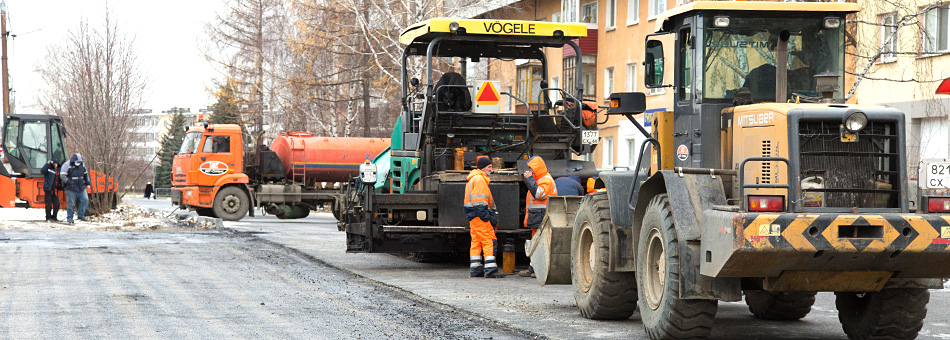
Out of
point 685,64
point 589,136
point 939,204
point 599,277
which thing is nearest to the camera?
point 939,204

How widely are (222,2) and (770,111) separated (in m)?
42.7

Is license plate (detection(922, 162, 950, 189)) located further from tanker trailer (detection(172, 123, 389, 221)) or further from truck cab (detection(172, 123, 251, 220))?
truck cab (detection(172, 123, 251, 220))

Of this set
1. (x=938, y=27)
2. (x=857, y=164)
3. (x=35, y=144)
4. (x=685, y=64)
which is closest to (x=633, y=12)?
(x=938, y=27)

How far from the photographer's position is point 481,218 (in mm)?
13242

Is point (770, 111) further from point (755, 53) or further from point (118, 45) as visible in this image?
point (118, 45)

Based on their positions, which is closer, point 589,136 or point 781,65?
point 781,65

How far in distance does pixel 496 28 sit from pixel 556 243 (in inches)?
210

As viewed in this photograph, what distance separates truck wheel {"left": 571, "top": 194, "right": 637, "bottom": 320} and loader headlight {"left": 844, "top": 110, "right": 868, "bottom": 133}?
2413 millimetres

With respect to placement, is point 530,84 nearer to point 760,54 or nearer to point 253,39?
point 760,54

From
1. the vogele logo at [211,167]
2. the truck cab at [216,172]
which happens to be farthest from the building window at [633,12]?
the vogele logo at [211,167]

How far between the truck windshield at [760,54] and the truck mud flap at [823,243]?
1.46 m

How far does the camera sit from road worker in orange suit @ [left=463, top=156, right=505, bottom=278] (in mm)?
13234

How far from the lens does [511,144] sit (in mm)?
15445

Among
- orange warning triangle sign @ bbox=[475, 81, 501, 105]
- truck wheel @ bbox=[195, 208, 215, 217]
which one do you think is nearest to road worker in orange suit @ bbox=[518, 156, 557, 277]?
orange warning triangle sign @ bbox=[475, 81, 501, 105]
